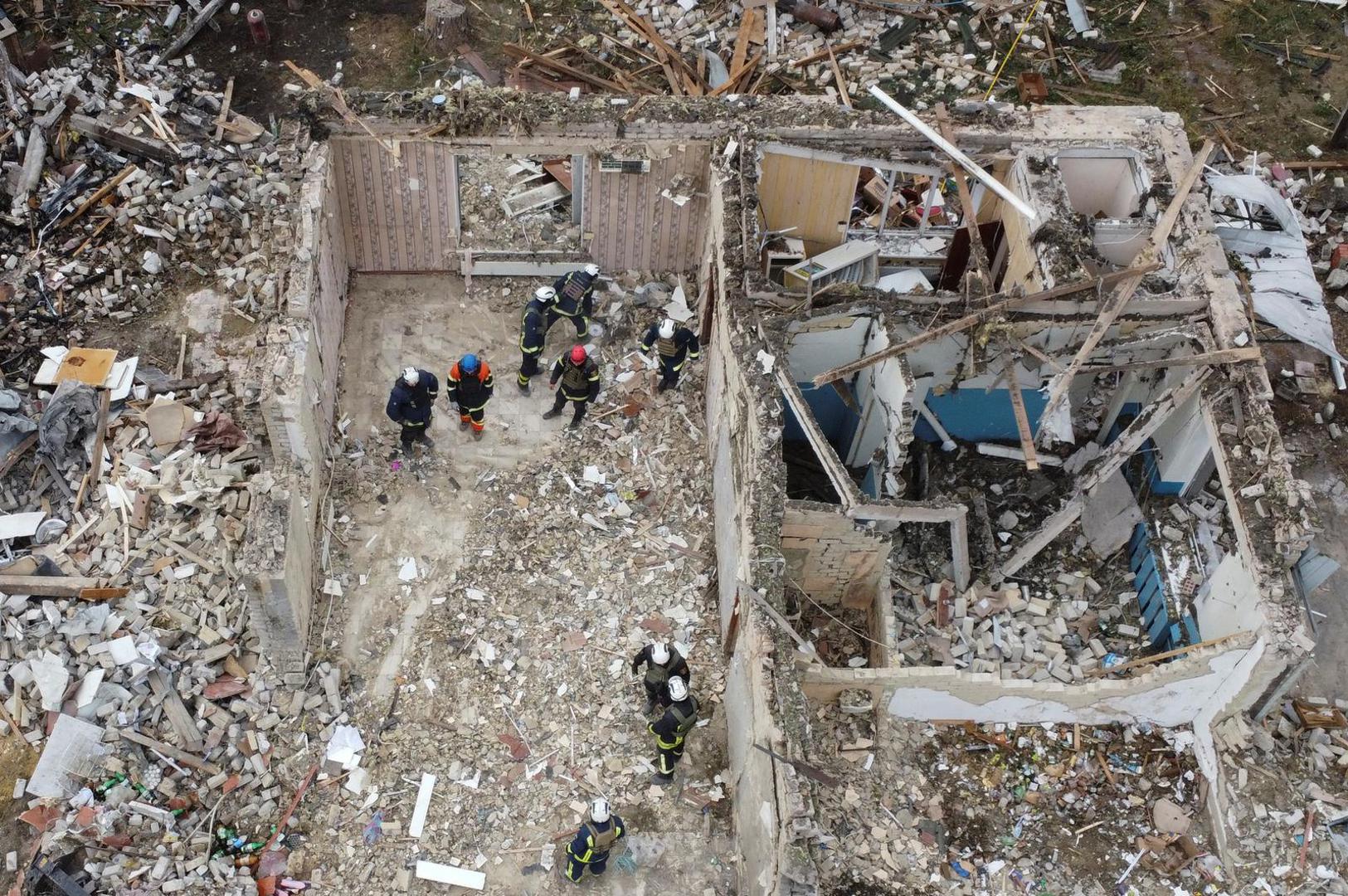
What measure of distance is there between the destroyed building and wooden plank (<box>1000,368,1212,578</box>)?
0.04 m

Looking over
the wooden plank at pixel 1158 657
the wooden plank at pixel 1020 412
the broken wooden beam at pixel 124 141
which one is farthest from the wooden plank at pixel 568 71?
the wooden plank at pixel 1158 657

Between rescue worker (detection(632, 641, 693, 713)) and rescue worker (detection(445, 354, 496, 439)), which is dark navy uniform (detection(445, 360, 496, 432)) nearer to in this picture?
rescue worker (detection(445, 354, 496, 439))

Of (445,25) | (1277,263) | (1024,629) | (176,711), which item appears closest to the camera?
(176,711)

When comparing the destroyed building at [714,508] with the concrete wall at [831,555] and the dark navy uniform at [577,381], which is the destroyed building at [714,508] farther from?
the dark navy uniform at [577,381]

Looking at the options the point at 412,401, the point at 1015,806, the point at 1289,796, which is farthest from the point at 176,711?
the point at 1289,796

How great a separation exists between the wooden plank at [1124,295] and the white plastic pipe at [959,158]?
1.26m

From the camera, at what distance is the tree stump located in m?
18.3

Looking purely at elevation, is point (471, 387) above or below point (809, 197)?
below

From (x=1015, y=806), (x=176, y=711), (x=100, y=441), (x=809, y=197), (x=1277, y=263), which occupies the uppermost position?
(x=809, y=197)

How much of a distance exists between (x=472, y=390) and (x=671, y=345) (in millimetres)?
2330

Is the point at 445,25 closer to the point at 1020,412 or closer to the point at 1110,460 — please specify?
the point at 1020,412

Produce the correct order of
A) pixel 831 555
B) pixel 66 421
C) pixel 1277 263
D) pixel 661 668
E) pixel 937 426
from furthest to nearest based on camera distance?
pixel 1277 263, pixel 937 426, pixel 66 421, pixel 831 555, pixel 661 668

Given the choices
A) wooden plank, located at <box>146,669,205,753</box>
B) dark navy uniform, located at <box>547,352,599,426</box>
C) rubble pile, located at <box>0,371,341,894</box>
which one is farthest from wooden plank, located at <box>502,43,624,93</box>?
wooden plank, located at <box>146,669,205,753</box>

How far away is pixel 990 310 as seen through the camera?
478 inches
